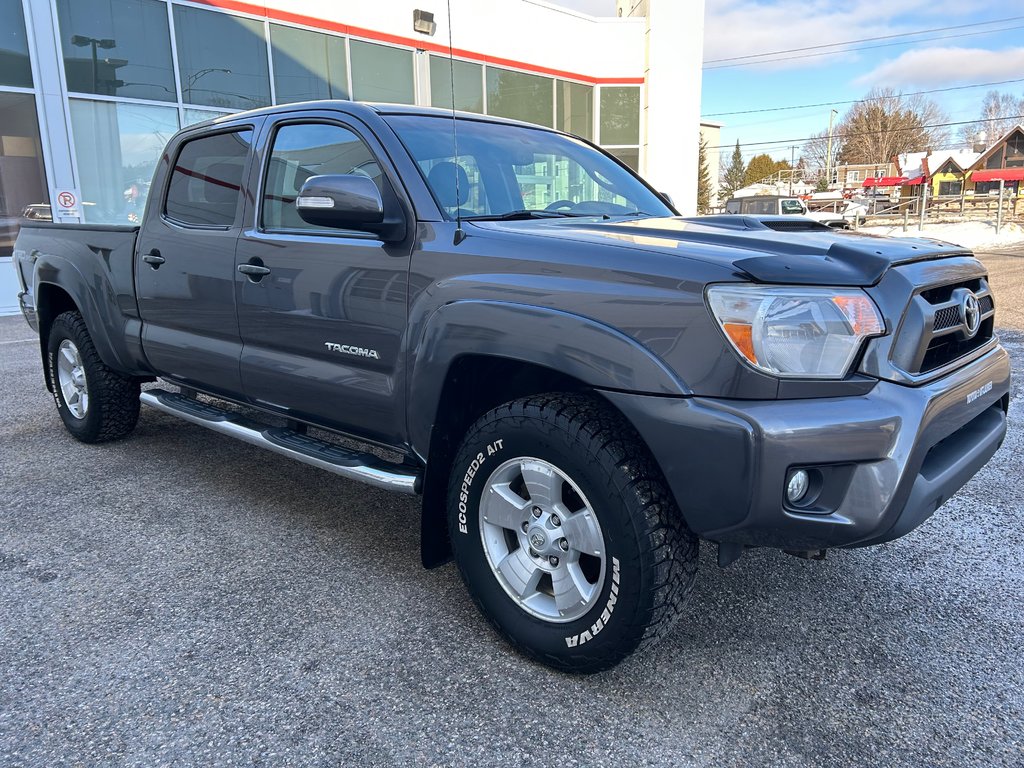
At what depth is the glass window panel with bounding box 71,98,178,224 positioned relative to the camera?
477 inches

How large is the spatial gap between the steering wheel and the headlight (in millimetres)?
1285

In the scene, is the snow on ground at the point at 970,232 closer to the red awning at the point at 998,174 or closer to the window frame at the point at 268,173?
the window frame at the point at 268,173

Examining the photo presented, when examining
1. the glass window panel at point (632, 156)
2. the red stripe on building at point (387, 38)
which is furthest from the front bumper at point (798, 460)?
the glass window panel at point (632, 156)

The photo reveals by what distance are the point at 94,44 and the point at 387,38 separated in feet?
17.8

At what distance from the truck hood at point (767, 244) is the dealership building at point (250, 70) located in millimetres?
7036

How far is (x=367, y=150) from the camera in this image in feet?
9.76

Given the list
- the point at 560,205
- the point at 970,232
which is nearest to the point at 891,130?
the point at 970,232

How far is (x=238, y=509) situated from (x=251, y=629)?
120 cm

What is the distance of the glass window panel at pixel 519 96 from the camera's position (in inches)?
677

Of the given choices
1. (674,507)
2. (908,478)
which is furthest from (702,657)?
(908,478)

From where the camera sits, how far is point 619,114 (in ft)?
64.9

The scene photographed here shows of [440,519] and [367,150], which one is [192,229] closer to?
[367,150]

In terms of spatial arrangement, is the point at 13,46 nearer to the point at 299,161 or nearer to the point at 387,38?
the point at 387,38

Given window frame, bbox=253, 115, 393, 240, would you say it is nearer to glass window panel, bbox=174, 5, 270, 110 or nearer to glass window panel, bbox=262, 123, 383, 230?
glass window panel, bbox=262, 123, 383, 230
